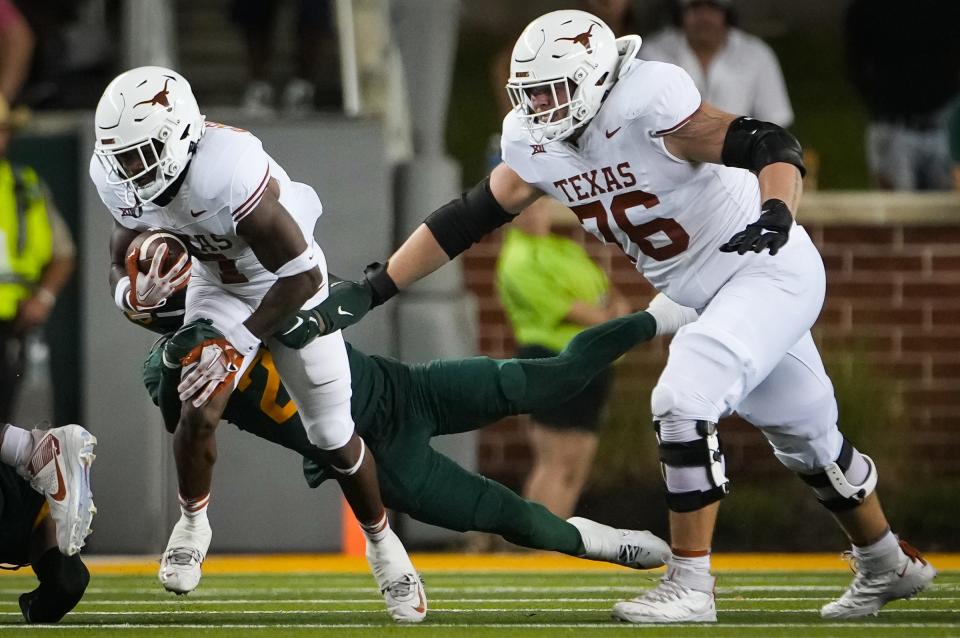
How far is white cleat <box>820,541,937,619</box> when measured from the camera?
5184mm

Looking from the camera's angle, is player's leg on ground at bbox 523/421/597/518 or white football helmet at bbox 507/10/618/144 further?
player's leg on ground at bbox 523/421/597/518

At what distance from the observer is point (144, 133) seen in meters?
5.09

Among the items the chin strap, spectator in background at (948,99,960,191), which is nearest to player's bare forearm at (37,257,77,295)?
the chin strap

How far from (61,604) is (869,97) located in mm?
6524

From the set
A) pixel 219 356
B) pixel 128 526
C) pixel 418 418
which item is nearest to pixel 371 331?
pixel 128 526

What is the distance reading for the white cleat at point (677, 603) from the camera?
15.8ft

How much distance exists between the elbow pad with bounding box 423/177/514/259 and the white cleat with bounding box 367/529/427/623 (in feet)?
3.06

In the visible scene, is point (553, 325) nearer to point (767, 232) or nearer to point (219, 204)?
point (219, 204)

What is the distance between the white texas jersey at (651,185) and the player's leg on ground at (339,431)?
0.87 m

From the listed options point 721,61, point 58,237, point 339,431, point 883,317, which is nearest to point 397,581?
point 339,431

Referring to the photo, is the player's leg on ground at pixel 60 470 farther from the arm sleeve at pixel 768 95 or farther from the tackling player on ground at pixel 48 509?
the arm sleeve at pixel 768 95

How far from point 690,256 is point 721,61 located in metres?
4.06

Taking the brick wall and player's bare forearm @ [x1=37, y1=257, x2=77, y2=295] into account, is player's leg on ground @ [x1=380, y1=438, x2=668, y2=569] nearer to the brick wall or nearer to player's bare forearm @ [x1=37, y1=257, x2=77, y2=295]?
player's bare forearm @ [x1=37, y1=257, x2=77, y2=295]

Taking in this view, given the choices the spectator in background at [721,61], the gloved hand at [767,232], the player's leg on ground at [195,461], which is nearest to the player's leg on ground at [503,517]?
the player's leg on ground at [195,461]
